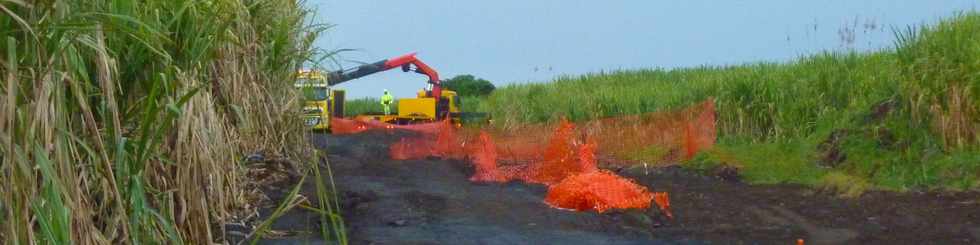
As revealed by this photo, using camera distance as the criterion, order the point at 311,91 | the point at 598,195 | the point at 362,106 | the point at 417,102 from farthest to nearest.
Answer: the point at 362,106 → the point at 417,102 → the point at 311,91 → the point at 598,195

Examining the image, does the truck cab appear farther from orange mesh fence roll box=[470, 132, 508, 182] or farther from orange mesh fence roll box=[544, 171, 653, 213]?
orange mesh fence roll box=[470, 132, 508, 182]

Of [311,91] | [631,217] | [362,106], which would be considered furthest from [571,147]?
[362,106]

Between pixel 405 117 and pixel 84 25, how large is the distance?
24.1 metres

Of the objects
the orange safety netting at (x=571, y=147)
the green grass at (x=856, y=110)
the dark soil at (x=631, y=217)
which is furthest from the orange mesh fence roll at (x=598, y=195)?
the green grass at (x=856, y=110)

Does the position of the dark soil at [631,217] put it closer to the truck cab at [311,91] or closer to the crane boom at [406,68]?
the truck cab at [311,91]

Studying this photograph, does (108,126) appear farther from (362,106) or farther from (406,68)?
(362,106)

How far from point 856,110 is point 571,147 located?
325 cm

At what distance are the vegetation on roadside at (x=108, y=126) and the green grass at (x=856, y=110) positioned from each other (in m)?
7.66

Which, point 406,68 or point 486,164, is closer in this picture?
point 486,164

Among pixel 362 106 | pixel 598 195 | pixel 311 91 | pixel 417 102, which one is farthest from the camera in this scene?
pixel 362 106

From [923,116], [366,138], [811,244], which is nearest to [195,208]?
[811,244]

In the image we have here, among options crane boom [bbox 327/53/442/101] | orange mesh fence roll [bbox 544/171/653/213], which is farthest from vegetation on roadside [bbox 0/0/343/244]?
crane boom [bbox 327/53/442/101]

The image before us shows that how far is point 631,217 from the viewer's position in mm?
10078

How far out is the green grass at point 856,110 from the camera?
12578 mm
